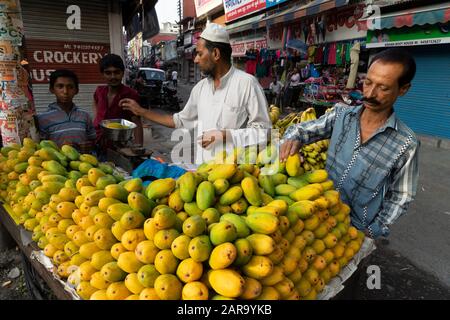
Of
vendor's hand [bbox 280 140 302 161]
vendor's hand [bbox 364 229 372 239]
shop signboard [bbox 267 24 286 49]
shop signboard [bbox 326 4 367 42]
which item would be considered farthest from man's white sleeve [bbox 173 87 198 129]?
shop signboard [bbox 267 24 286 49]

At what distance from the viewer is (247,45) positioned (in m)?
16.9

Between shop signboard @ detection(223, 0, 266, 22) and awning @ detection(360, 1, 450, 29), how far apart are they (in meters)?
6.93

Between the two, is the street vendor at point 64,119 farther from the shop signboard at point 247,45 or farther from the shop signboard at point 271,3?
the shop signboard at point 247,45

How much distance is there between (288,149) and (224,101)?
0.84 meters

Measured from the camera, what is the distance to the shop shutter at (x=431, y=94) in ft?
25.2

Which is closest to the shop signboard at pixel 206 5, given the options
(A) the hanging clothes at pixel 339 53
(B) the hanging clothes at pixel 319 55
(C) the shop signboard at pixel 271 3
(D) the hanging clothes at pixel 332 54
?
(C) the shop signboard at pixel 271 3

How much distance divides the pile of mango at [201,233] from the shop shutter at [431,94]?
790cm

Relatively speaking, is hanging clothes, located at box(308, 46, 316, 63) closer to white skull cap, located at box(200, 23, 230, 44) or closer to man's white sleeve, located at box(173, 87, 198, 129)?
man's white sleeve, located at box(173, 87, 198, 129)

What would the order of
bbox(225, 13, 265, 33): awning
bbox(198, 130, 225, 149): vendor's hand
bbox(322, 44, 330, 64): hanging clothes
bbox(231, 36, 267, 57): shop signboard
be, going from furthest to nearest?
1. bbox(231, 36, 267, 57): shop signboard
2. bbox(225, 13, 265, 33): awning
3. bbox(322, 44, 330, 64): hanging clothes
4. bbox(198, 130, 225, 149): vendor's hand

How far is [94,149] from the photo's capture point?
3.22 metres

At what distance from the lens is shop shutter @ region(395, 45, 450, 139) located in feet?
25.2

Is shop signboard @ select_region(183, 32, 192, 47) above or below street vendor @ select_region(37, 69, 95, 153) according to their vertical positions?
above

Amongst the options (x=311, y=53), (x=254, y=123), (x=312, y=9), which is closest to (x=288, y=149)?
(x=254, y=123)

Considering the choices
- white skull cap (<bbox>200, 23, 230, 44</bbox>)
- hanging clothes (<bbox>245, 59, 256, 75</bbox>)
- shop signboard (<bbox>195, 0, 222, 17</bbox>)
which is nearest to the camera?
white skull cap (<bbox>200, 23, 230, 44</bbox>)
